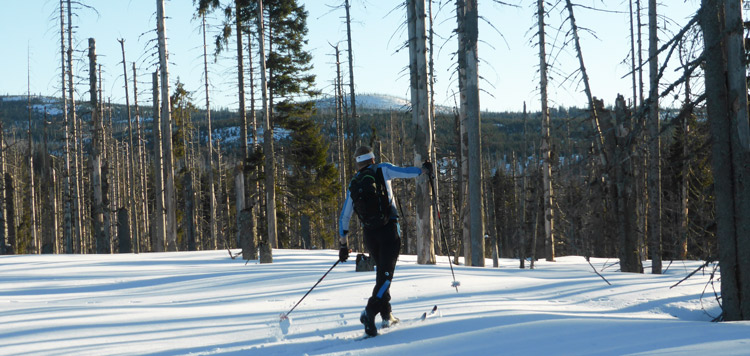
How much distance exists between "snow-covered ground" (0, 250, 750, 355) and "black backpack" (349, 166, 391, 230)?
1.19 metres

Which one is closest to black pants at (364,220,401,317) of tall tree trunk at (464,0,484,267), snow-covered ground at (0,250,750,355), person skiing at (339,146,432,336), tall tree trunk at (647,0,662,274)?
person skiing at (339,146,432,336)

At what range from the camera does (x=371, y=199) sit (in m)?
5.46

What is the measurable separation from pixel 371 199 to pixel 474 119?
771 cm

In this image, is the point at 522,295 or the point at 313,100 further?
the point at 313,100

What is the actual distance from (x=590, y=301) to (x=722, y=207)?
2411 mm

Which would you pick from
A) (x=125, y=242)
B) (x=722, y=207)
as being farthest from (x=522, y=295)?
(x=125, y=242)

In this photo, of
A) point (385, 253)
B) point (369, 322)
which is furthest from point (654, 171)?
point (369, 322)

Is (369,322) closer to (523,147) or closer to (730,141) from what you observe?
(730,141)

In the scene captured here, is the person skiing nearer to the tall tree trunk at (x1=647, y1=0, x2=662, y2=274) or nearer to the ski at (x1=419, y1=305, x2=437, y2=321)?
the ski at (x1=419, y1=305, x2=437, y2=321)

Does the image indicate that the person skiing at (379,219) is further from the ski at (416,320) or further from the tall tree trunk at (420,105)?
the tall tree trunk at (420,105)

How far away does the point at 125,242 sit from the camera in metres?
18.0

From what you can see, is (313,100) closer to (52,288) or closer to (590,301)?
(52,288)

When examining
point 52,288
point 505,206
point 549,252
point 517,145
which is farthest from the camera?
point 517,145

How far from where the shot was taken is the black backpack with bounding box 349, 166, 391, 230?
5.46m
